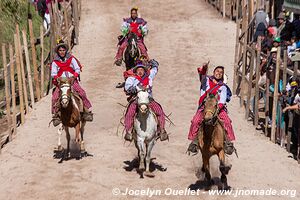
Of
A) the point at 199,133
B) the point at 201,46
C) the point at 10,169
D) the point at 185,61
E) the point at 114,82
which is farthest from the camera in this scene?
the point at 201,46

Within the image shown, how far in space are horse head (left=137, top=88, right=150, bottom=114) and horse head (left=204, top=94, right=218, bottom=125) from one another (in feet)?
4.83

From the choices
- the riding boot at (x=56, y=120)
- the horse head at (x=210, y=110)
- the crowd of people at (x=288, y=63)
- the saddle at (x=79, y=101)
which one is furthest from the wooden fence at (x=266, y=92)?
the riding boot at (x=56, y=120)

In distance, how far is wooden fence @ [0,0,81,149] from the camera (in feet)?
54.8

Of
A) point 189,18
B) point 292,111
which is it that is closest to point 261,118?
point 292,111

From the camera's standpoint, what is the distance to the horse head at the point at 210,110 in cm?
1073

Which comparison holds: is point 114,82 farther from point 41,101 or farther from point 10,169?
point 10,169

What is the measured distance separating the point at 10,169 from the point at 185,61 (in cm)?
1174

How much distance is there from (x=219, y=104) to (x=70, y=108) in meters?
3.66

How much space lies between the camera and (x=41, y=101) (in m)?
20.4

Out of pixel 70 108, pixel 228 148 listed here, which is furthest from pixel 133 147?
pixel 228 148

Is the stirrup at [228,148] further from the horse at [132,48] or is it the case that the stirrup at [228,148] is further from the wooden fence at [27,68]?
the horse at [132,48]

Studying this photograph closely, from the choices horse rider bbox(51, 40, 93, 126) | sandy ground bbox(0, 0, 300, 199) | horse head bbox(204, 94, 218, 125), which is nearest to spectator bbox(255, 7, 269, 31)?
sandy ground bbox(0, 0, 300, 199)

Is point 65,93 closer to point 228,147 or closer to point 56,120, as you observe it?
point 56,120

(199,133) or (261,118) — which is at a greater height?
(199,133)
